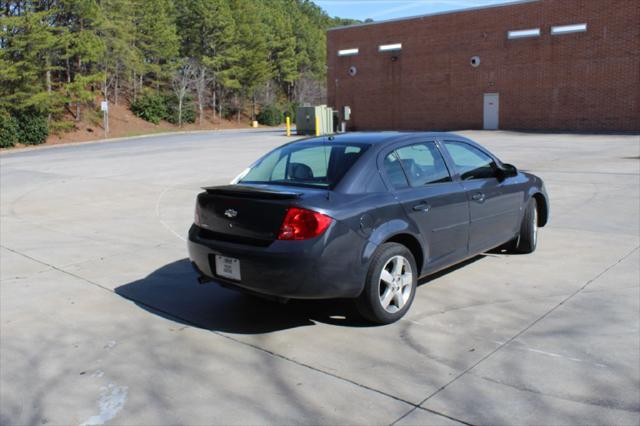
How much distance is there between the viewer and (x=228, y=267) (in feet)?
16.0

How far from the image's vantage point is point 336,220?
14.9 ft

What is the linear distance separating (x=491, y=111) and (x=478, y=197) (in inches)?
1414

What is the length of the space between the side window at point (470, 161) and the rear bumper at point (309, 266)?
5.99ft

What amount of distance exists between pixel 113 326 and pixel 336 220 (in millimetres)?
2176

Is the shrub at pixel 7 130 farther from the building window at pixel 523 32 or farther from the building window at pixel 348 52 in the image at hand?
the building window at pixel 523 32

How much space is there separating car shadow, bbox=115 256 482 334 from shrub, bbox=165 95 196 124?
5312 centimetres

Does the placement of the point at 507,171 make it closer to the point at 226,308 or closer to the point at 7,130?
the point at 226,308

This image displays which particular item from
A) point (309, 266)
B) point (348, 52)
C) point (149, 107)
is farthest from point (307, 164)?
point (149, 107)

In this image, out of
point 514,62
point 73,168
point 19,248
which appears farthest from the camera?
point 514,62

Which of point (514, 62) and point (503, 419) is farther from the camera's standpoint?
point (514, 62)

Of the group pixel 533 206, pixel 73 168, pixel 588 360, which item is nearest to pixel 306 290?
pixel 588 360

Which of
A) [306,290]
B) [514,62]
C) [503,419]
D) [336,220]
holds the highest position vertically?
[514,62]

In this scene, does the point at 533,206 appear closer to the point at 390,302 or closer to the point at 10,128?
the point at 390,302

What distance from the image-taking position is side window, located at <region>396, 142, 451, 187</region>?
5418 millimetres
